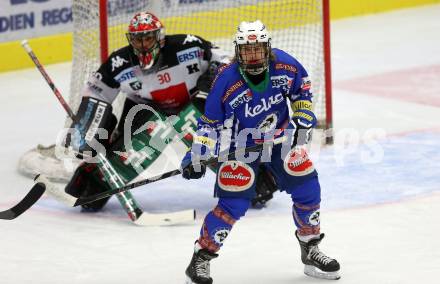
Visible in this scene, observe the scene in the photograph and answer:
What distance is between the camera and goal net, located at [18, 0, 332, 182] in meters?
7.05

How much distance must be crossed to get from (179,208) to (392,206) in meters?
1.19

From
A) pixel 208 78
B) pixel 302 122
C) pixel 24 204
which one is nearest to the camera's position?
pixel 302 122

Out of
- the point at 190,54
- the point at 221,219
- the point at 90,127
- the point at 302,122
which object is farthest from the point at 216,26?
the point at 221,219

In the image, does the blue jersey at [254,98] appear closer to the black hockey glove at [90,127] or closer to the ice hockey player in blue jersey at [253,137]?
the ice hockey player in blue jersey at [253,137]

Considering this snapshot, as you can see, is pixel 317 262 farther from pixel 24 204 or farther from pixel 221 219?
pixel 24 204

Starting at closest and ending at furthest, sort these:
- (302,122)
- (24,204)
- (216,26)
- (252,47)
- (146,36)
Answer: (252,47)
(302,122)
(24,204)
(146,36)
(216,26)

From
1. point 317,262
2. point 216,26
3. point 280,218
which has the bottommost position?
point 280,218

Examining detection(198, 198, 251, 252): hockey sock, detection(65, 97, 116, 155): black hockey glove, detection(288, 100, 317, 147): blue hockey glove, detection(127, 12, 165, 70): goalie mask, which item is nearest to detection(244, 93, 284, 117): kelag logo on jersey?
detection(288, 100, 317, 147): blue hockey glove

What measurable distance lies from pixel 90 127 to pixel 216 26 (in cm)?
249

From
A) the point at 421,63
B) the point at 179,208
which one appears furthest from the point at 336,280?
the point at 421,63

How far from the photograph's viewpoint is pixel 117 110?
701 cm

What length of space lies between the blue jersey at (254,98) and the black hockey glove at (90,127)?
1.43 metres

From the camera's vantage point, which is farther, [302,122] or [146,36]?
[146,36]

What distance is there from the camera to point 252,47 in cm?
461
